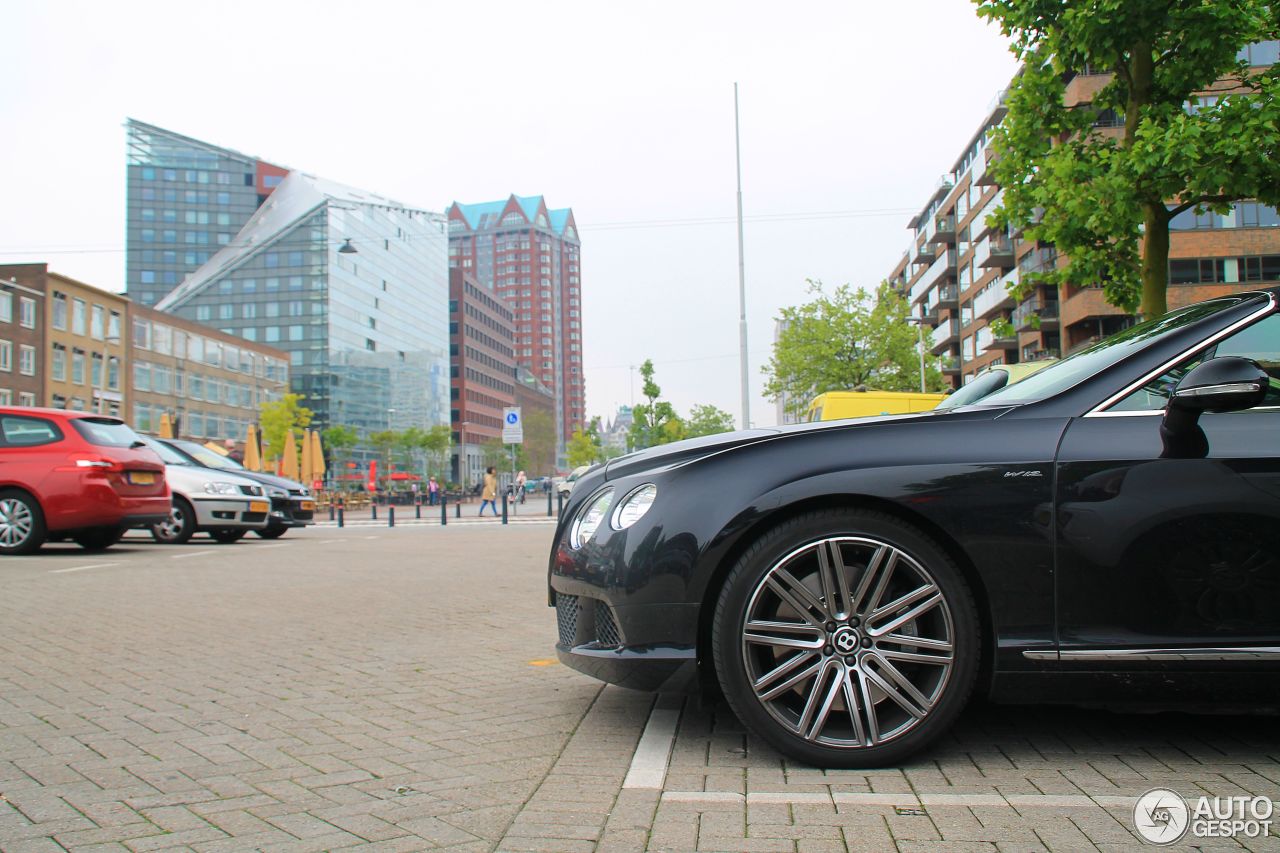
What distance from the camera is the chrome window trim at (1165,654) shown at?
114 inches

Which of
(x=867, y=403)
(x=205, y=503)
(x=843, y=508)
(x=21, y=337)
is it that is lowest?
(x=205, y=503)

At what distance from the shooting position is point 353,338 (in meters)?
91.8

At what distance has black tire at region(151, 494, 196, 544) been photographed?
14.2m

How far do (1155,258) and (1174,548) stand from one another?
31.2ft

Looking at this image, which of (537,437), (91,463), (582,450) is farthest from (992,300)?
(537,437)

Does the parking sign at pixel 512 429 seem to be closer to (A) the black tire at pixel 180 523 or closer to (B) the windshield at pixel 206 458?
(B) the windshield at pixel 206 458

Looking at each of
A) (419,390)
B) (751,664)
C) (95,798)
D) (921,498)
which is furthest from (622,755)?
(419,390)

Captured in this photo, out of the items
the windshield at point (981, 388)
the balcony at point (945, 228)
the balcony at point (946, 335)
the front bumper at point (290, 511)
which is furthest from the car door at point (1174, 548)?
the balcony at point (945, 228)

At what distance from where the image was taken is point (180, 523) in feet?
46.7

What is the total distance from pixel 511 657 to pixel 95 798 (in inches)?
94.8

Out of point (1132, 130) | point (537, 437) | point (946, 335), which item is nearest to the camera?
point (1132, 130)

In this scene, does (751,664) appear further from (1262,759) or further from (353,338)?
(353,338)

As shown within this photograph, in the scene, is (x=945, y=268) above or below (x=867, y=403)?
above

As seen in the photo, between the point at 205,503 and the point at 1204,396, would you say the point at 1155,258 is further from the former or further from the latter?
the point at 205,503
